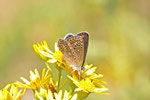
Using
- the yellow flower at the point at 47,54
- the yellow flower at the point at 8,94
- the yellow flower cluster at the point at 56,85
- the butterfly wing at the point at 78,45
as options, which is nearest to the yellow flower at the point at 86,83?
the yellow flower cluster at the point at 56,85

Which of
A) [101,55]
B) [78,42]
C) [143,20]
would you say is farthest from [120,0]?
[78,42]

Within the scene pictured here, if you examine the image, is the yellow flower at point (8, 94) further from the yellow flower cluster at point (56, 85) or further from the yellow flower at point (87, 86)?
the yellow flower at point (87, 86)

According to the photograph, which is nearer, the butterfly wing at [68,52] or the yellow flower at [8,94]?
the yellow flower at [8,94]

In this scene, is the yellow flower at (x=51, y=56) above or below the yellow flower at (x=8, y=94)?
above

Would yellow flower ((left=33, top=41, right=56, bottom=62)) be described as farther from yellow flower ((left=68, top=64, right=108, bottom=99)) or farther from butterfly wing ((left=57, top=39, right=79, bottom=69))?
yellow flower ((left=68, top=64, right=108, bottom=99))

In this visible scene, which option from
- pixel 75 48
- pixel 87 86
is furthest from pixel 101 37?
pixel 87 86

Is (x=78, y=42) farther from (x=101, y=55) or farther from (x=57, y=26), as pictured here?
(x=57, y=26)

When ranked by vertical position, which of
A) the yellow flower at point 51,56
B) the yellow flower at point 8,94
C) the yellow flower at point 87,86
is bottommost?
the yellow flower at point 87,86
